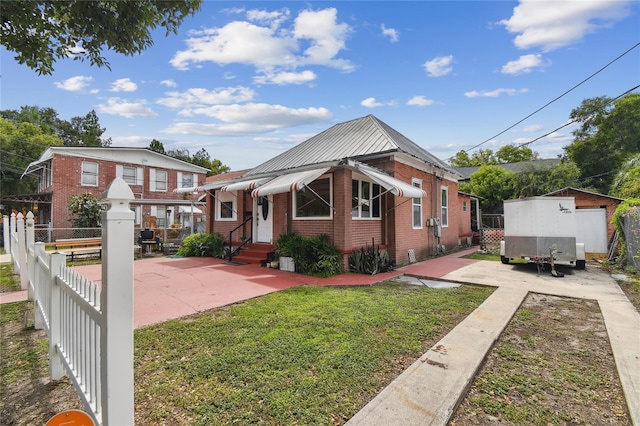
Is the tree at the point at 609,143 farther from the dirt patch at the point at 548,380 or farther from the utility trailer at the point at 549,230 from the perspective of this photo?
the dirt patch at the point at 548,380

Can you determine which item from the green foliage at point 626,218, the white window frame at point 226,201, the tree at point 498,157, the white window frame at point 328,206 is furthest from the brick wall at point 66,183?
the tree at point 498,157

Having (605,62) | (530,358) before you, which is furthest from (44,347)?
(605,62)

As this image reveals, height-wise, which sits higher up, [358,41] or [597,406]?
[358,41]

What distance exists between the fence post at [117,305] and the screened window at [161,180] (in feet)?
94.2

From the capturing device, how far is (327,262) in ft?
30.7

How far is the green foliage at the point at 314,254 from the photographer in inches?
370

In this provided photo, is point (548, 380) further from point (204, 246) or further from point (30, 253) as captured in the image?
point (204, 246)

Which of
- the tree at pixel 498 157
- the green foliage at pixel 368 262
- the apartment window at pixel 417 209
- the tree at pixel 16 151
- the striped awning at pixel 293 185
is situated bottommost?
the green foliage at pixel 368 262

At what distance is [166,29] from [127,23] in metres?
0.59

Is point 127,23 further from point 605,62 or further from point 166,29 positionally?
point 605,62

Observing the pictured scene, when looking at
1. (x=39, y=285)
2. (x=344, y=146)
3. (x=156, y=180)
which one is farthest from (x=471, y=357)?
(x=156, y=180)

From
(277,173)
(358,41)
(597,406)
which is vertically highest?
(358,41)

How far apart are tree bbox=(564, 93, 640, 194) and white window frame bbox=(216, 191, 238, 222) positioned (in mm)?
35240

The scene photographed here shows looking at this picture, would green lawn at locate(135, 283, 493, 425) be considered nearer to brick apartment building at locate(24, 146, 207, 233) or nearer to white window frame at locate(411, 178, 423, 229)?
white window frame at locate(411, 178, 423, 229)
